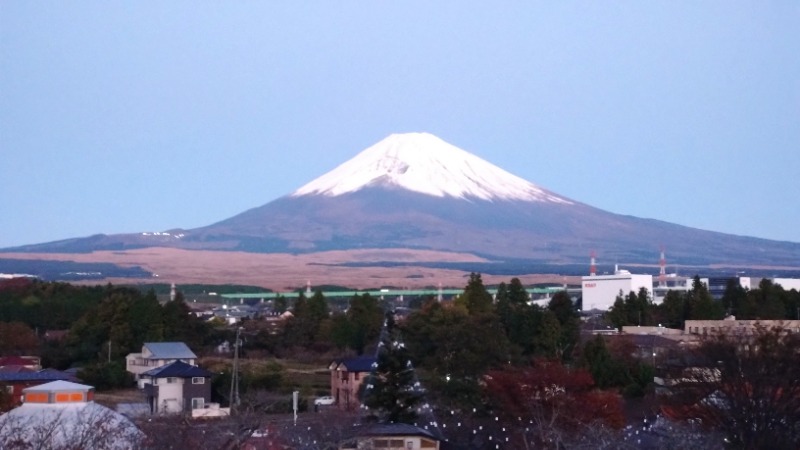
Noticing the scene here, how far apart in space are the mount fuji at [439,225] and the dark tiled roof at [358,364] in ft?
231

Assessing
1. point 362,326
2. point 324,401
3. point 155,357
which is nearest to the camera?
point 324,401

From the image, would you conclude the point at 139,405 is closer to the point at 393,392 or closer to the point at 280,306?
the point at 393,392

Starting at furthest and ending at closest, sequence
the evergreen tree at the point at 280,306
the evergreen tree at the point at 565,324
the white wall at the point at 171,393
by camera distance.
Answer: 1. the evergreen tree at the point at 280,306
2. the evergreen tree at the point at 565,324
3. the white wall at the point at 171,393

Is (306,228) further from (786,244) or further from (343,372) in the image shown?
(343,372)

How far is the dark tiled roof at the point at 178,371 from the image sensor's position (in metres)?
22.2

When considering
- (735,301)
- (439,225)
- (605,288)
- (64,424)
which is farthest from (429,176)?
(64,424)

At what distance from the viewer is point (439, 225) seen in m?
103

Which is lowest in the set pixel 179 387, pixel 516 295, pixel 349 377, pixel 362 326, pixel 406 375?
pixel 179 387

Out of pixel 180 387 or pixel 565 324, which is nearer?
pixel 180 387

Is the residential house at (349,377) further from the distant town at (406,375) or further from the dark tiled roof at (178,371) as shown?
the dark tiled roof at (178,371)

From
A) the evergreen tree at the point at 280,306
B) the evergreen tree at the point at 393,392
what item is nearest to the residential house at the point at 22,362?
the evergreen tree at the point at 393,392

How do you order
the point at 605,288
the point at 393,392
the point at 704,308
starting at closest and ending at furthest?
1. the point at 393,392
2. the point at 704,308
3. the point at 605,288

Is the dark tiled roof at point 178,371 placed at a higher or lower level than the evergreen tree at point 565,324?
lower

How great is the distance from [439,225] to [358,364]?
3118 inches
